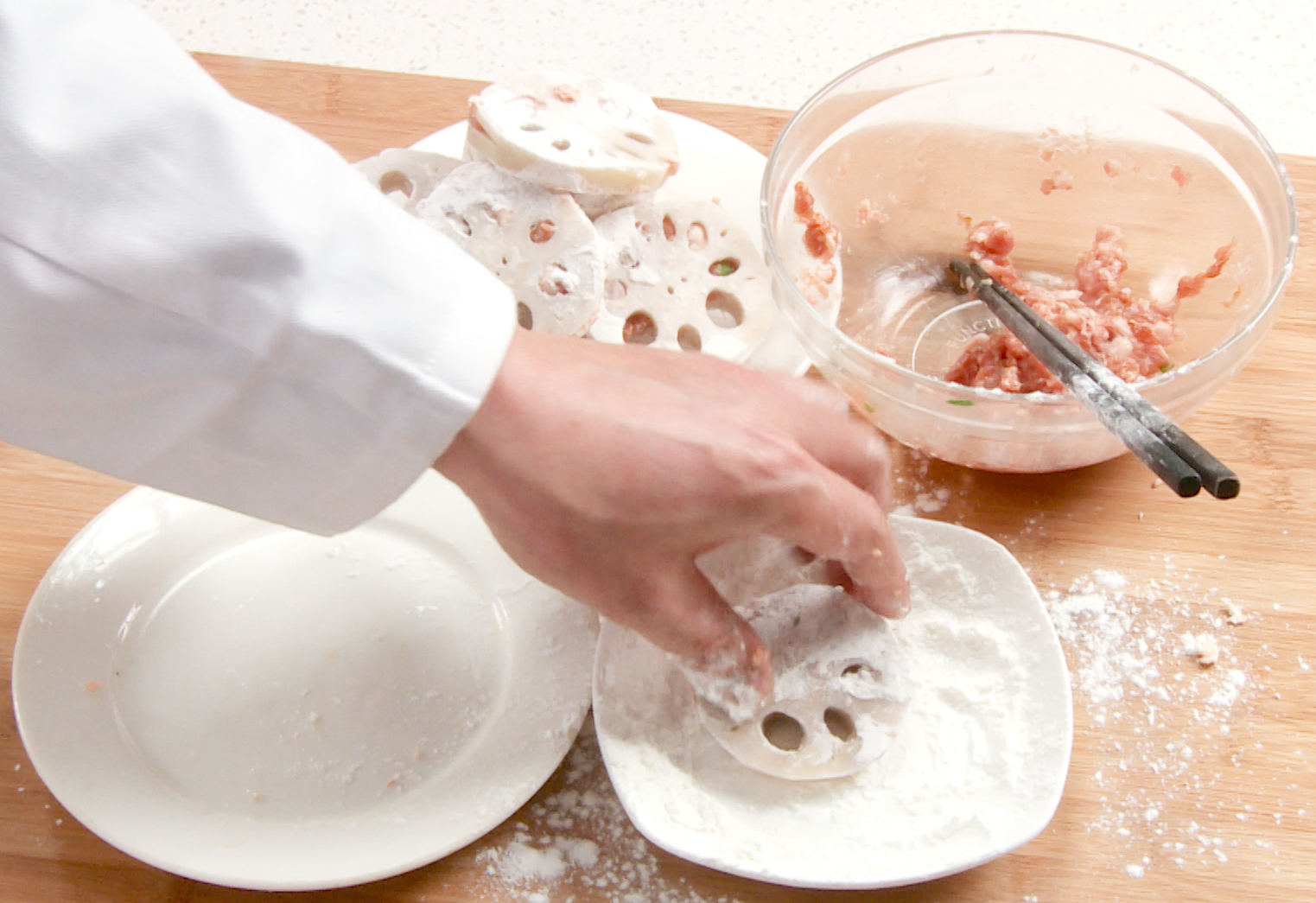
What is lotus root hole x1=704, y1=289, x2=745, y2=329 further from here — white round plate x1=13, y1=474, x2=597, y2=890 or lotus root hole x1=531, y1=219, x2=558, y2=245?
white round plate x1=13, y1=474, x2=597, y2=890

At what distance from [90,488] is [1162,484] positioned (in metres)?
0.88

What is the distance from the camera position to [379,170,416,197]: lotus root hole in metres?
0.95

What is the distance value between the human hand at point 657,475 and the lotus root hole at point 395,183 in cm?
38

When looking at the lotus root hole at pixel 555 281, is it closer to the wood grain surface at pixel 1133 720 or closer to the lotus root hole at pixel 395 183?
the lotus root hole at pixel 395 183

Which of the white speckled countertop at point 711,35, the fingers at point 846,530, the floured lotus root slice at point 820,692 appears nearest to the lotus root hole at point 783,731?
the floured lotus root slice at point 820,692

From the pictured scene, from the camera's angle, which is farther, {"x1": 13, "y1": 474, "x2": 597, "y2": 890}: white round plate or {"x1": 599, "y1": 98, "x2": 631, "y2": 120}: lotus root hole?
{"x1": 599, "y1": 98, "x2": 631, "y2": 120}: lotus root hole

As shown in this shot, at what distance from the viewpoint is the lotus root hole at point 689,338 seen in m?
0.92

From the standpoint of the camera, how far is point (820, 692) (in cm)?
75

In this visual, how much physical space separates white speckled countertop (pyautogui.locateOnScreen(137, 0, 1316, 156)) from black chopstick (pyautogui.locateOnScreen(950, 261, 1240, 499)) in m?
0.51

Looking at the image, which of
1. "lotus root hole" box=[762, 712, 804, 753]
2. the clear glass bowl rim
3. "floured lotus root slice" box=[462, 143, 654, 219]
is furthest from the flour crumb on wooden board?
"floured lotus root slice" box=[462, 143, 654, 219]

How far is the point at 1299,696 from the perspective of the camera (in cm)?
79

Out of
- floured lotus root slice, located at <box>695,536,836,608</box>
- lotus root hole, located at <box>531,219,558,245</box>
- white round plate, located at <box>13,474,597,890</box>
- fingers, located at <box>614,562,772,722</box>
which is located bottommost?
white round plate, located at <box>13,474,597,890</box>

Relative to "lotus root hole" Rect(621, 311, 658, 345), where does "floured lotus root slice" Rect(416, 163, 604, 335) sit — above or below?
above

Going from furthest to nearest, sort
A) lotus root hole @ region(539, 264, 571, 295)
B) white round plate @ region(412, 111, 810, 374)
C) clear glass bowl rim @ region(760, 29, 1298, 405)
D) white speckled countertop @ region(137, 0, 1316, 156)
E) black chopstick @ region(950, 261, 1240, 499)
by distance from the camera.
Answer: white speckled countertop @ region(137, 0, 1316, 156), white round plate @ region(412, 111, 810, 374), lotus root hole @ region(539, 264, 571, 295), clear glass bowl rim @ region(760, 29, 1298, 405), black chopstick @ region(950, 261, 1240, 499)
